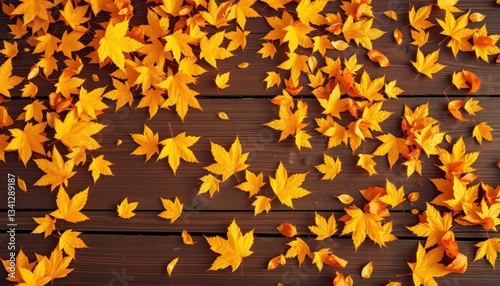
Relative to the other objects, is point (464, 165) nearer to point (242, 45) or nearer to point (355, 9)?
point (355, 9)

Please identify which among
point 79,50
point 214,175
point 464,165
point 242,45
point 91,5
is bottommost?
point 464,165

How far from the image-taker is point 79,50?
1.46m

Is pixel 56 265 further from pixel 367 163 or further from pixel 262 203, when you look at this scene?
pixel 367 163

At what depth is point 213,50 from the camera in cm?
142

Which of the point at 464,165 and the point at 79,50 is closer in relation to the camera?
the point at 464,165

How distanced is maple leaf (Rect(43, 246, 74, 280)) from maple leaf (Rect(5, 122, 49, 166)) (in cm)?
28

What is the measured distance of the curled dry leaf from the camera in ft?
4.46

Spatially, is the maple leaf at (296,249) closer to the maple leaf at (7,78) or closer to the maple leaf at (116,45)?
the maple leaf at (116,45)

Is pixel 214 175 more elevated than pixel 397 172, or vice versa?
pixel 214 175

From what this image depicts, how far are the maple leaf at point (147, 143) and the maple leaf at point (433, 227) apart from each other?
0.76 m

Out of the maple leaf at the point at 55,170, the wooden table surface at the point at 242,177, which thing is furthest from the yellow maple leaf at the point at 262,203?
the maple leaf at the point at 55,170

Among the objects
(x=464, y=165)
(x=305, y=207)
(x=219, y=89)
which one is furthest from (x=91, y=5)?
(x=464, y=165)

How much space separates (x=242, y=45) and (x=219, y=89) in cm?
14

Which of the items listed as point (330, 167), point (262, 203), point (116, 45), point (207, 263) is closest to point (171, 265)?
point (207, 263)
